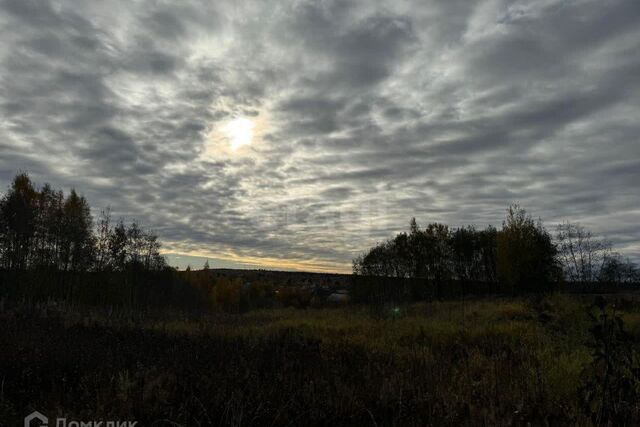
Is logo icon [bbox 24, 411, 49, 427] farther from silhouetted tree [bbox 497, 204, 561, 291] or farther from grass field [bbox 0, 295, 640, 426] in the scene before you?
silhouetted tree [bbox 497, 204, 561, 291]

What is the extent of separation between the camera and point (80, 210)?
40156 mm

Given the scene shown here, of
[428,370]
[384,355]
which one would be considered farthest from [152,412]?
[384,355]

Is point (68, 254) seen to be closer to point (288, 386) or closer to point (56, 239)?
point (56, 239)

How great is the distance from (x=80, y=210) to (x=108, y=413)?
139ft

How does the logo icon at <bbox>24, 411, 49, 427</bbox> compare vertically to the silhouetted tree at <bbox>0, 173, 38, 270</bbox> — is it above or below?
below

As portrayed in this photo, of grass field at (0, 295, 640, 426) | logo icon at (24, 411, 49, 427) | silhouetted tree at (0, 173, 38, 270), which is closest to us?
logo icon at (24, 411, 49, 427)

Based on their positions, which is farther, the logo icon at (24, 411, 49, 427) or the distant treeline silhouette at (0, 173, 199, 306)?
the distant treeline silhouette at (0, 173, 199, 306)

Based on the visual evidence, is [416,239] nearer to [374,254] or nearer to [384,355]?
[374,254]

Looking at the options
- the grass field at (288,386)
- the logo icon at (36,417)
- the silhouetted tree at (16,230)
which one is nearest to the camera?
the logo icon at (36,417)

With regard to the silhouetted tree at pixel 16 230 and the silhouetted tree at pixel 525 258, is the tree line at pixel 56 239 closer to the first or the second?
the silhouetted tree at pixel 16 230

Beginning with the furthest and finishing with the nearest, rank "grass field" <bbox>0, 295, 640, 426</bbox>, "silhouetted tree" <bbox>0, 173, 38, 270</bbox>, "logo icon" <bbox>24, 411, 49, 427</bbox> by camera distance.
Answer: "silhouetted tree" <bbox>0, 173, 38, 270</bbox>
"grass field" <bbox>0, 295, 640, 426</bbox>
"logo icon" <bbox>24, 411, 49, 427</bbox>

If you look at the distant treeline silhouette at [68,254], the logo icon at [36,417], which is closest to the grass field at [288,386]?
the logo icon at [36,417]

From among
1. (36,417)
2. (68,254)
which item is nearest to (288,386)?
(36,417)

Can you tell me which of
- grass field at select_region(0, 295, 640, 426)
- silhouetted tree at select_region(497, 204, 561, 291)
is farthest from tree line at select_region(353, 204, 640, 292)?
grass field at select_region(0, 295, 640, 426)
